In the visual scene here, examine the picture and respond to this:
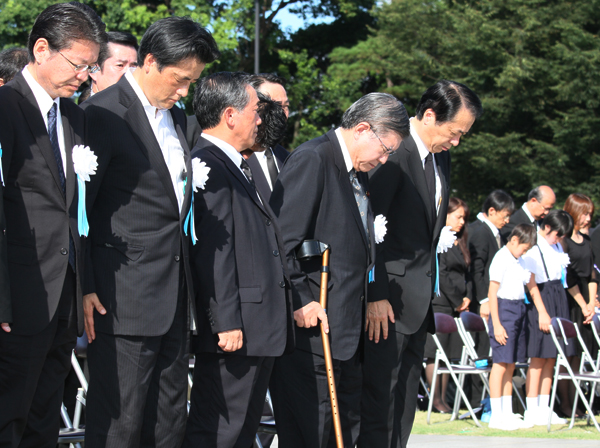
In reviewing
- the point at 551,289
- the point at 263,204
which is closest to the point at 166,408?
the point at 263,204

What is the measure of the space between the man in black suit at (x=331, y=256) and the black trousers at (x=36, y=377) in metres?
1.14

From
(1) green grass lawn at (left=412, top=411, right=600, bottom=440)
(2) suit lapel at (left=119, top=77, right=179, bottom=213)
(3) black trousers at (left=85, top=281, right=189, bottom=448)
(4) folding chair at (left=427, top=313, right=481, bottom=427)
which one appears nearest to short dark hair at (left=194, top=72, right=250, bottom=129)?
(2) suit lapel at (left=119, top=77, right=179, bottom=213)

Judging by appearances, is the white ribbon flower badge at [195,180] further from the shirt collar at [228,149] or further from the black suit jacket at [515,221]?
the black suit jacket at [515,221]

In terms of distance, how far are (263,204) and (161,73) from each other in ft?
2.48

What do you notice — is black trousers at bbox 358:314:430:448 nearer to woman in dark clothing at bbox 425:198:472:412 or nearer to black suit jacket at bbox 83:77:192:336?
black suit jacket at bbox 83:77:192:336

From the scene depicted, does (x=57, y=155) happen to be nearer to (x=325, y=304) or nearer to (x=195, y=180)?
(x=195, y=180)

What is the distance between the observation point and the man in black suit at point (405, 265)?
169 inches

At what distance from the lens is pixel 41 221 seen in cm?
294

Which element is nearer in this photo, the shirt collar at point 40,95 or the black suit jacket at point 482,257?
the shirt collar at point 40,95

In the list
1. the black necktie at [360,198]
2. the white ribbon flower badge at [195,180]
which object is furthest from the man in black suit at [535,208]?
the white ribbon flower badge at [195,180]

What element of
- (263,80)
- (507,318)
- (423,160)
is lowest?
(507,318)

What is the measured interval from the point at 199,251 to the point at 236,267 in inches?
7.1

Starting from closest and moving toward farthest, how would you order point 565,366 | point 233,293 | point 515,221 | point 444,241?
1. point 233,293
2. point 444,241
3. point 565,366
4. point 515,221

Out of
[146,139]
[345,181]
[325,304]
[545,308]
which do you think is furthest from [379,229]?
[545,308]
